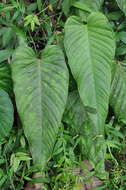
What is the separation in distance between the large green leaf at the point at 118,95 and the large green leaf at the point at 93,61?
0.15 m

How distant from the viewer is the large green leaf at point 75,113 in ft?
5.77

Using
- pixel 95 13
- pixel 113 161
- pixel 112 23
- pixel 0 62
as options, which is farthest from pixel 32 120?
pixel 112 23

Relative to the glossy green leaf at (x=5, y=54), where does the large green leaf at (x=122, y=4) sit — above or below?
above

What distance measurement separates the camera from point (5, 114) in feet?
5.29

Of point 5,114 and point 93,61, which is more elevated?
point 93,61

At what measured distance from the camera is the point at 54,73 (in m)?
1.68

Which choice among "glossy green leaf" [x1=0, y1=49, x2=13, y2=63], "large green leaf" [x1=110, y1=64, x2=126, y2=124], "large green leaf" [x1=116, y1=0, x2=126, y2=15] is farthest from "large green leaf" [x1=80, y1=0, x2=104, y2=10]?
"glossy green leaf" [x1=0, y1=49, x2=13, y2=63]

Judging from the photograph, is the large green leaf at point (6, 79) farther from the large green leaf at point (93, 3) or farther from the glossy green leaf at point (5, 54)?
the large green leaf at point (93, 3)

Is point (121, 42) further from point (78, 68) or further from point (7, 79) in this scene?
point (7, 79)

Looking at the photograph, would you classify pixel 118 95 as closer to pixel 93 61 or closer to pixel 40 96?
pixel 93 61

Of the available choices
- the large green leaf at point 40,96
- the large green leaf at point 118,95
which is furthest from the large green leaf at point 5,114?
the large green leaf at point 118,95

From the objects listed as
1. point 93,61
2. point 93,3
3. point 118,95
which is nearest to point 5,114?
point 93,61

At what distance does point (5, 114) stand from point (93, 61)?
1.54 ft

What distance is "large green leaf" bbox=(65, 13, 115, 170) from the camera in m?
1.69
